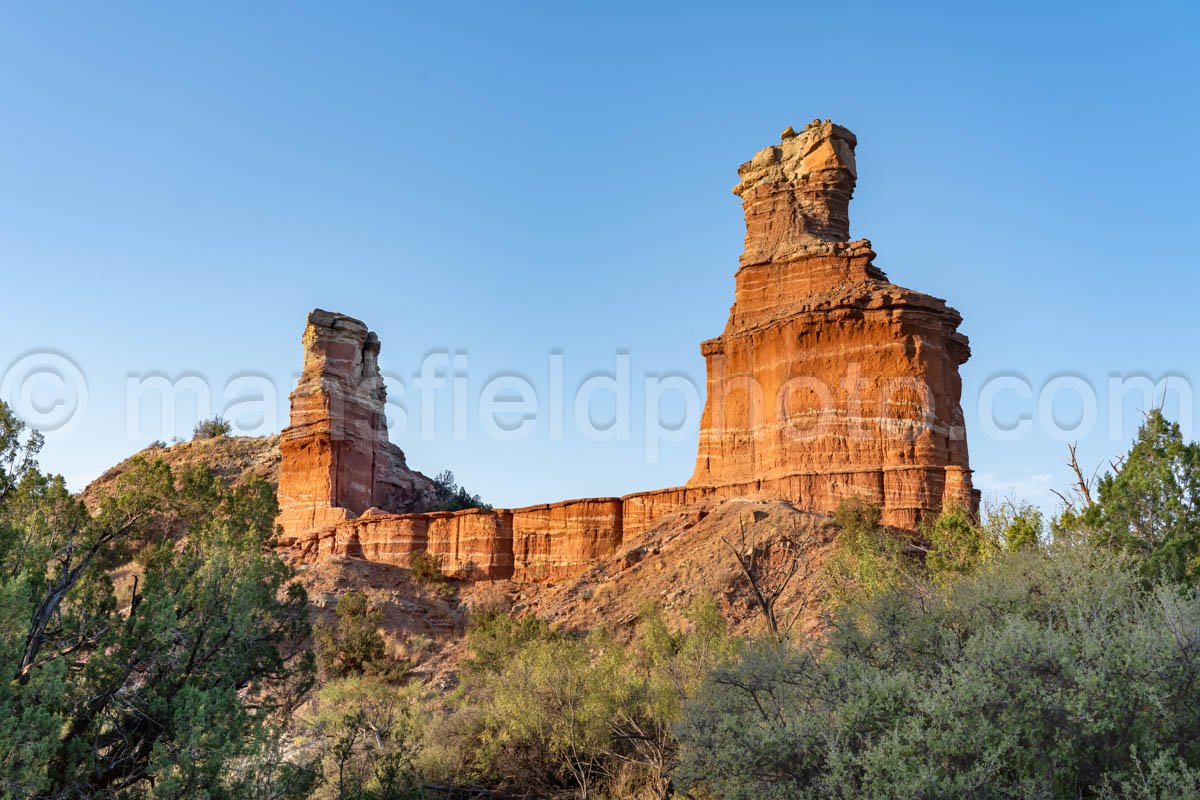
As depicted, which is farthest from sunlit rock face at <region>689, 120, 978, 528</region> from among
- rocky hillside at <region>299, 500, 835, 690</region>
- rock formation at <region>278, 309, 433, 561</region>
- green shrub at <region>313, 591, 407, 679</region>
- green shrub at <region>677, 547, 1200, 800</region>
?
green shrub at <region>677, 547, 1200, 800</region>

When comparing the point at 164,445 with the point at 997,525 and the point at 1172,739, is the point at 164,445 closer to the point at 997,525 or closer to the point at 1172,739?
the point at 997,525

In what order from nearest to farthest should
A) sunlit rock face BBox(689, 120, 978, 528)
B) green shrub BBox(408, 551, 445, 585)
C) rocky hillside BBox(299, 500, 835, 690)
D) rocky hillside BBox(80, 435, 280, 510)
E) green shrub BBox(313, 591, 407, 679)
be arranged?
rocky hillside BBox(299, 500, 835, 690) < green shrub BBox(313, 591, 407, 679) < sunlit rock face BBox(689, 120, 978, 528) < green shrub BBox(408, 551, 445, 585) < rocky hillside BBox(80, 435, 280, 510)

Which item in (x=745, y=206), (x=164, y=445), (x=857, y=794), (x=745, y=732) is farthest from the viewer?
(x=164, y=445)

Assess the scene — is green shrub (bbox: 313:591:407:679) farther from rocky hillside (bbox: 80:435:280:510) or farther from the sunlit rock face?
rocky hillside (bbox: 80:435:280:510)

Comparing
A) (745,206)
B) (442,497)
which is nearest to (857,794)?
(745,206)

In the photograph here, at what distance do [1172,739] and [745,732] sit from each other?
4.99 metres

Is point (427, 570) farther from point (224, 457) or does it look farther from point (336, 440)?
point (224, 457)

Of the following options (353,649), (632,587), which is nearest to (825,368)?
(632,587)

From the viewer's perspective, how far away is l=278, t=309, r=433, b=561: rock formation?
52.7m

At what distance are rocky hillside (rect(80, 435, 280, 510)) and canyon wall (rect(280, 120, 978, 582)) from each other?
13570 mm

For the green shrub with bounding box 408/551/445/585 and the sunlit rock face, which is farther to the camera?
the green shrub with bounding box 408/551/445/585

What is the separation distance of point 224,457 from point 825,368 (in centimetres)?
4535

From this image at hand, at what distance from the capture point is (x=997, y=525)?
23.4 m

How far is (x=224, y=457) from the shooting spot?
68.5m
